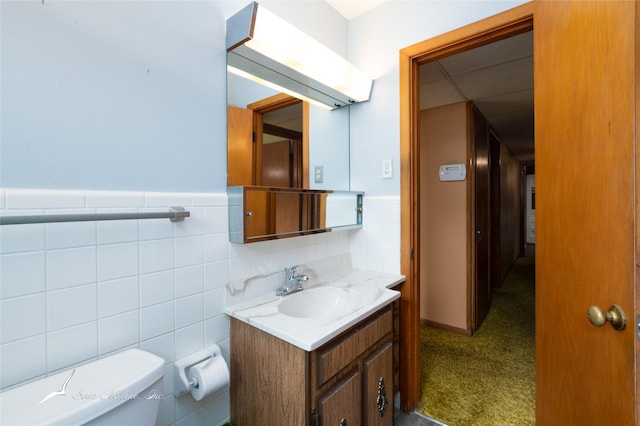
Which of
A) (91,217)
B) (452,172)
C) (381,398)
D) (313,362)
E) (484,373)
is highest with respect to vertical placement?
(452,172)

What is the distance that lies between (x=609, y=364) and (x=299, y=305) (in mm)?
1101

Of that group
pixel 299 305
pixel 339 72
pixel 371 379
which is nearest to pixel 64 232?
pixel 299 305

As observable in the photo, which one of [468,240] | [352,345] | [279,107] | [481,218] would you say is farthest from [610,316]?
[481,218]

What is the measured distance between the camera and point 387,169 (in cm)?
172

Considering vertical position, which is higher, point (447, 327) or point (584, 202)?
point (584, 202)

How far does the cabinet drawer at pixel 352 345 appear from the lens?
1.02 meters

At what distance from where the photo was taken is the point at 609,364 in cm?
82

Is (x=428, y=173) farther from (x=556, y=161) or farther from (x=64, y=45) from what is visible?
(x=64, y=45)

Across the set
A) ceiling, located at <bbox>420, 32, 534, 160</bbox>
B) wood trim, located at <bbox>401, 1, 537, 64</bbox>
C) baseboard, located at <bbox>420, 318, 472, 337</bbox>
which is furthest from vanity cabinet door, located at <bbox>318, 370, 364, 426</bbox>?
ceiling, located at <bbox>420, 32, 534, 160</bbox>

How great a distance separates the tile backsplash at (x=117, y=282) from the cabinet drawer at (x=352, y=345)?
0.48m

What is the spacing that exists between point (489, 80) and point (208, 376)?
8.48 feet

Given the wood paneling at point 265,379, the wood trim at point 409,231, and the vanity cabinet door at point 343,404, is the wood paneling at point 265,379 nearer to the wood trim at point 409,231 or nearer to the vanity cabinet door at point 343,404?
the vanity cabinet door at point 343,404

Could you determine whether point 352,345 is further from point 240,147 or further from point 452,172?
point 452,172

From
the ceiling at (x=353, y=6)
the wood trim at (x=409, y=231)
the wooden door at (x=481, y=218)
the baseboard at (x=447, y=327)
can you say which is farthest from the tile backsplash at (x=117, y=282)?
the wooden door at (x=481, y=218)
